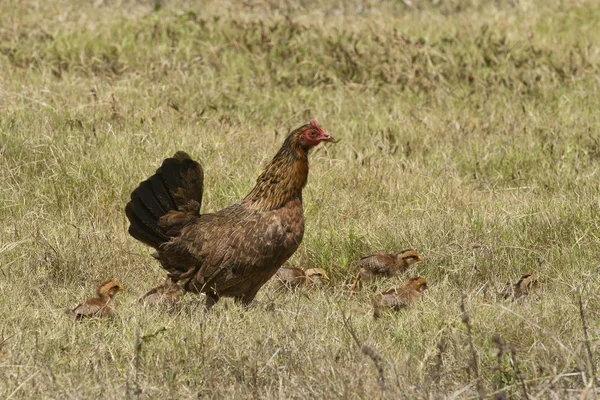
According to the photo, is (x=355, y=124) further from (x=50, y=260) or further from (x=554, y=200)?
(x=50, y=260)

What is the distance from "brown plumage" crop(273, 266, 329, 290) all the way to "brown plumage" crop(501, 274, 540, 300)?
1200 millimetres

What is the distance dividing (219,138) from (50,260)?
239 centimetres

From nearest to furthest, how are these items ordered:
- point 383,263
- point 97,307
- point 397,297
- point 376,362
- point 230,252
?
point 376,362 < point 97,307 < point 397,297 < point 230,252 < point 383,263

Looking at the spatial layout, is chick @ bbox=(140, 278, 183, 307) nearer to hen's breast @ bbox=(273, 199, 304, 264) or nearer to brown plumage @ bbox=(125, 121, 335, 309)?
brown plumage @ bbox=(125, 121, 335, 309)

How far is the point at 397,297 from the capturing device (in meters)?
5.47

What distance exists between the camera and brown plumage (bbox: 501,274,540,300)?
18.1 feet

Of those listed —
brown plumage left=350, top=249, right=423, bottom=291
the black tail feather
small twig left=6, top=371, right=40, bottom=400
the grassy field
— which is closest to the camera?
small twig left=6, top=371, right=40, bottom=400

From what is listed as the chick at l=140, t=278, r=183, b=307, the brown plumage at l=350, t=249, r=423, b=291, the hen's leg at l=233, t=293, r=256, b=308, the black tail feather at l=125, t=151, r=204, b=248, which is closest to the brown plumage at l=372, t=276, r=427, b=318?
the brown plumage at l=350, t=249, r=423, b=291

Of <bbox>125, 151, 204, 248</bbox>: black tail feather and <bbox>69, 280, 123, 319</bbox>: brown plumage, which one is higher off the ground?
<bbox>125, 151, 204, 248</bbox>: black tail feather

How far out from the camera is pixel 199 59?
10.1 metres

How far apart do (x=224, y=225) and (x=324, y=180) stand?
1895 mm

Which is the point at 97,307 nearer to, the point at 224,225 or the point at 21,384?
the point at 224,225

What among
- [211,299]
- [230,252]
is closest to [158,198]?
[230,252]

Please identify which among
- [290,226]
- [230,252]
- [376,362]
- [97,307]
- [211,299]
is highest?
[376,362]
